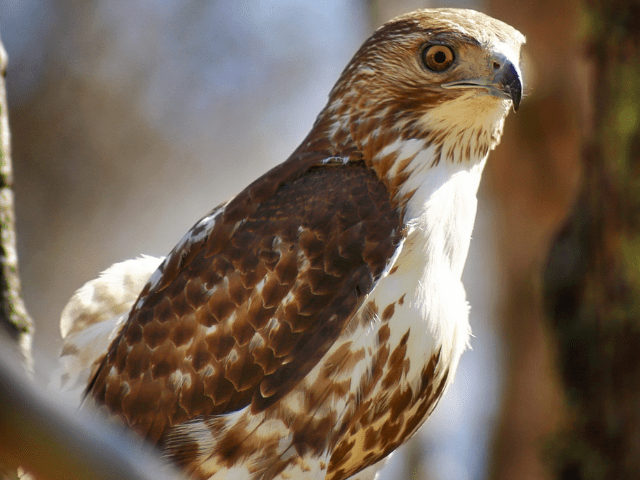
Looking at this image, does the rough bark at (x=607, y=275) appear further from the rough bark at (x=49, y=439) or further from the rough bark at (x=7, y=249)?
the rough bark at (x=49, y=439)

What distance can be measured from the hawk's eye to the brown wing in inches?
22.7

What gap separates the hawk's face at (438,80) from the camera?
10.0ft

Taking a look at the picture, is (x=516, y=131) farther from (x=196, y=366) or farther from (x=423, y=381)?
(x=196, y=366)

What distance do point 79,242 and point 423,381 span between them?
8464mm

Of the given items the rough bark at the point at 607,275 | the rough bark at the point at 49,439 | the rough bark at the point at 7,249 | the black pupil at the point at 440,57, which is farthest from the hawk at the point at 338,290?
the rough bark at the point at 607,275

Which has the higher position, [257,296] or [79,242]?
[257,296]

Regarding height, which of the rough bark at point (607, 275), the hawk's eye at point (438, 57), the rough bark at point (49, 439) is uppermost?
the hawk's eye at point (438, 57)

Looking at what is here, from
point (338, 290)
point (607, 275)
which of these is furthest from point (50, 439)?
point (607, 275)

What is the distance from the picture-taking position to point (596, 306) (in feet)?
17.7

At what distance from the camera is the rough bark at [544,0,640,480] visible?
5211mm

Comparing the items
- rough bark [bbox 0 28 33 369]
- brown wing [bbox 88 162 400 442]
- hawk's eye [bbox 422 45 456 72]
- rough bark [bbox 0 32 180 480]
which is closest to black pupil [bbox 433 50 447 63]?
hawk's eye [bbox 422 45 456 72]

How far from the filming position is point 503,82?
118 inches

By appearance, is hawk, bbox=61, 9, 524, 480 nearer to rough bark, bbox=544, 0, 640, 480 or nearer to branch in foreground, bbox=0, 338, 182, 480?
branch in foreground, bbox=0, 338, 182, 480

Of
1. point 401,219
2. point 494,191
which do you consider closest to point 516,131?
point 494,191
